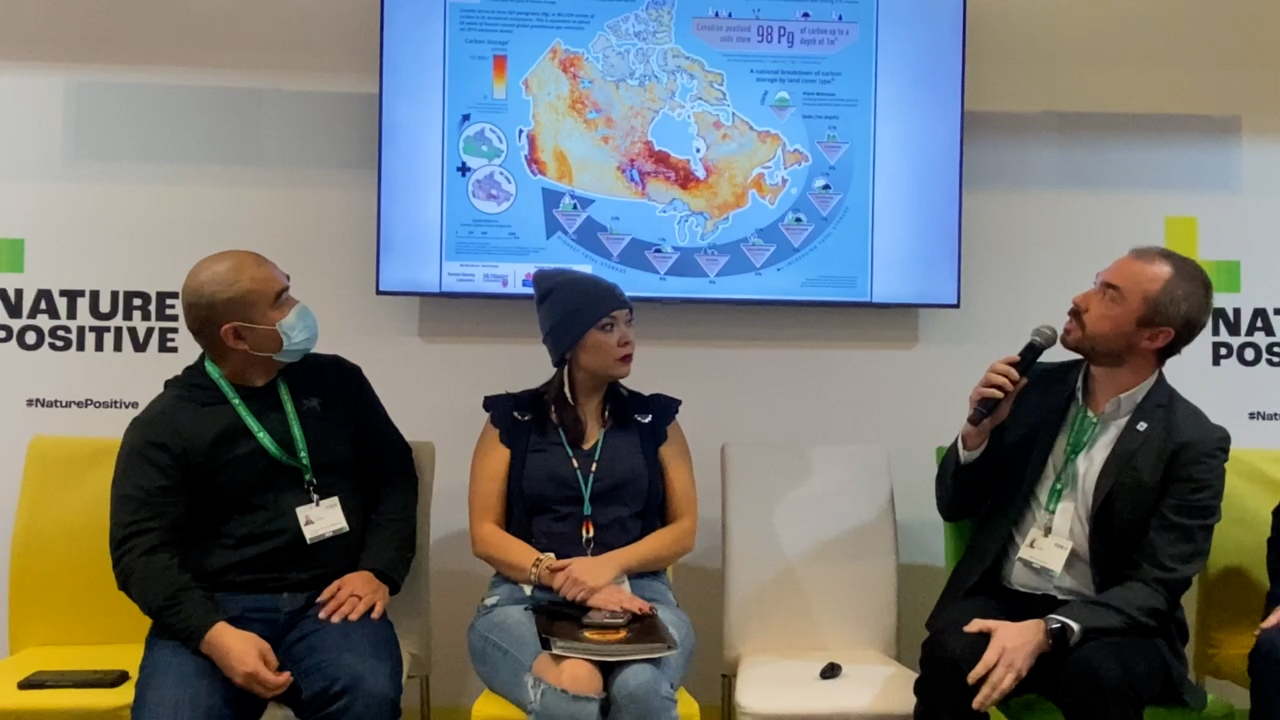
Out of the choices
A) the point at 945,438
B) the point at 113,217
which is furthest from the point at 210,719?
the point at 945,438

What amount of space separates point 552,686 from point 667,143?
1608 millimetres

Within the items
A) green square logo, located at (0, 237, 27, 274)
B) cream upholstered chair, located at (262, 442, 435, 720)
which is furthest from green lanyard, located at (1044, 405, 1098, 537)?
green square logo, located at (0, 237, 27, 274)

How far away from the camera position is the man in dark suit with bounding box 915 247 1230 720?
1.99m

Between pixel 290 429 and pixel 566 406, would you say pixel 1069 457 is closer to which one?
pixel 566 406

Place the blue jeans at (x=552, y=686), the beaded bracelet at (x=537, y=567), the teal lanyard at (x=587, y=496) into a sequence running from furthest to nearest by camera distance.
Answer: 1. the teal lanyard at (x=587, y=496)
2. the beaded bracelet at (x=537, y=567)
3. the blue jeans at (x=552, y=686)

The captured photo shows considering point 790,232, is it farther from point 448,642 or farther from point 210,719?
point 210,719

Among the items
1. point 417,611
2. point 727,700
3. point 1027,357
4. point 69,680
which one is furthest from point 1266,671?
point 69,680

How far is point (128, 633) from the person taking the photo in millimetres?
2492

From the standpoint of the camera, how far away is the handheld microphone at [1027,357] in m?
2.13

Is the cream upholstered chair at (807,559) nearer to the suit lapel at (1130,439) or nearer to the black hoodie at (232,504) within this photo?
the suit lapel at (1130,439)

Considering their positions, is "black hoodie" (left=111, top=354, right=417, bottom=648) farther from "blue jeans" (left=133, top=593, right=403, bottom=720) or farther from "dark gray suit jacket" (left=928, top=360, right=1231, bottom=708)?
"dark gray suit jacket" (left=928, top=360, right=1231, bottom=708)

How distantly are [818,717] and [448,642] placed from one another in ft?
4.30

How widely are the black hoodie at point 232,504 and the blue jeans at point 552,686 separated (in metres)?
0.26

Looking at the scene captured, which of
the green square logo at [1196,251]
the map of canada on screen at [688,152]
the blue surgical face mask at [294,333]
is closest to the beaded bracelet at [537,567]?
the blue surgical face mask at [294,333]
